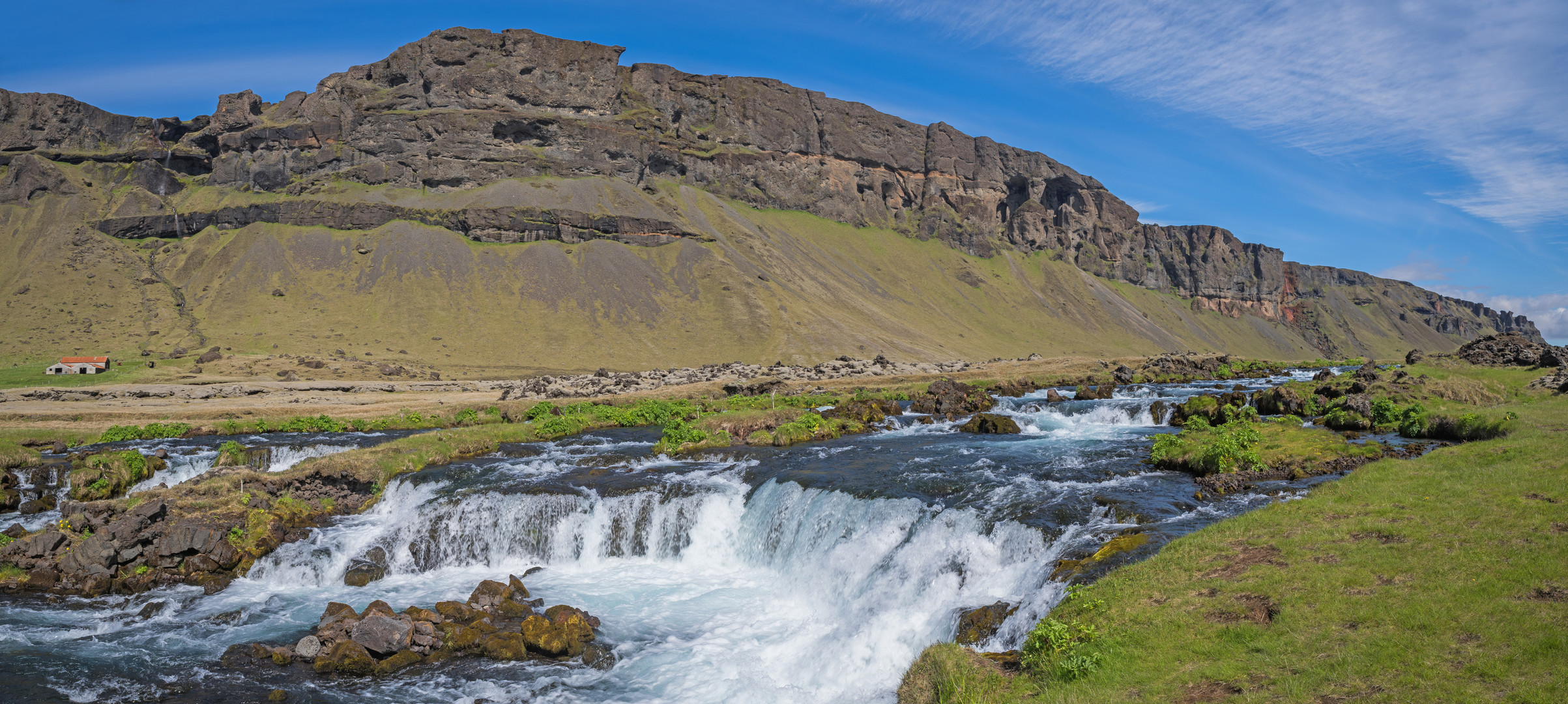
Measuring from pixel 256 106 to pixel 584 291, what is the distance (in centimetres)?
8865

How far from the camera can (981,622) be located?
1538 centimetres

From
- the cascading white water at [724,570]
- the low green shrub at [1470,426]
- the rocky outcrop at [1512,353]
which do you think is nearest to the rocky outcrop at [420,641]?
the cascading white water at [724,570]

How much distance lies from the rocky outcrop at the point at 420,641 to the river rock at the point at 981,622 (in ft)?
27.5

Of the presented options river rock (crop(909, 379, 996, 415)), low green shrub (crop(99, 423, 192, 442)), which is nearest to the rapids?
low green shrub (crop(99, 423, 192, 442))

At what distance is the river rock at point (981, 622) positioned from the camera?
15039 mm

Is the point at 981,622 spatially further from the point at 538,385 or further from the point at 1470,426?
the point at 538,385

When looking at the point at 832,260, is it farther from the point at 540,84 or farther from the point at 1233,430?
the point at 1233,430

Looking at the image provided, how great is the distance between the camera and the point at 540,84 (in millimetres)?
153625

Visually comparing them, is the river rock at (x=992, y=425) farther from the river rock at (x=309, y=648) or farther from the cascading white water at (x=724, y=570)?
the river rock at (x=309, y=648)

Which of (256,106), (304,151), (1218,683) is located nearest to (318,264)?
(304,151)

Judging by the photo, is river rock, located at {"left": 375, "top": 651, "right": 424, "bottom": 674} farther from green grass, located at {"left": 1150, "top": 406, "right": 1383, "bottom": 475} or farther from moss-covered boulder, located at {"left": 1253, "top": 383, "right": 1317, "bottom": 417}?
moss-covered boulder, located at {"left": 1253, "top": 383, "right": 1317, "bottom": 417}

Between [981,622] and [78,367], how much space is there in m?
103

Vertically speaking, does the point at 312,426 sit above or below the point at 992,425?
below

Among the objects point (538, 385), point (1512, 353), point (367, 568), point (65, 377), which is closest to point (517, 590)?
point (367, 568)
